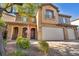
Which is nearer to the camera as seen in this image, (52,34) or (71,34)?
(52,34)

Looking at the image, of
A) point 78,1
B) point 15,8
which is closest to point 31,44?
point 15,8

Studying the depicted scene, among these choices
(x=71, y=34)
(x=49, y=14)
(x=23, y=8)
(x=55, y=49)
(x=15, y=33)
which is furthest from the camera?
(x=49, y=14)

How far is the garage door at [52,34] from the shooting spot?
308 centimetres

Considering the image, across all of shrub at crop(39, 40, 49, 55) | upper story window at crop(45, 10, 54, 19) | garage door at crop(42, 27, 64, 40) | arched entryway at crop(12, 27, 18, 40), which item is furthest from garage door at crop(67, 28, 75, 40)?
arched entryway at crop(12, 27, 18, 40)

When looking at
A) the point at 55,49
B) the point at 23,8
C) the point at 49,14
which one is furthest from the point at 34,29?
the point at 49,14

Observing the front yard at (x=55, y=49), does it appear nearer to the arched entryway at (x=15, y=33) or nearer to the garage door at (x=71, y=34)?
the arched entryway at (x=15, y=33)

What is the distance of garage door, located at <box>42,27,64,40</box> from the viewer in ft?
10.1

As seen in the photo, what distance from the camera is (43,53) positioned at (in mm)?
2713

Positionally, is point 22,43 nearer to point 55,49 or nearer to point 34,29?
point 34,29

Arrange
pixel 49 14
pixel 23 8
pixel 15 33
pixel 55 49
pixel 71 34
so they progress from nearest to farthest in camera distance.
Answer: pixel 55 49 → pixel 15 33 → pixel 23 8 → pixel 71 34 → pixel 49 14

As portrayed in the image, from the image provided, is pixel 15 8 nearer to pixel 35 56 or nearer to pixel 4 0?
pixel 4 0

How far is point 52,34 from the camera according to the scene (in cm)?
316

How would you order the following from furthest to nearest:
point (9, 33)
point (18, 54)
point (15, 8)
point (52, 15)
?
point (52, 15), point (15, 8), point (9, 33), point (18, 54)

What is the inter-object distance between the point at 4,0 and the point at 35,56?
5.22 ft
